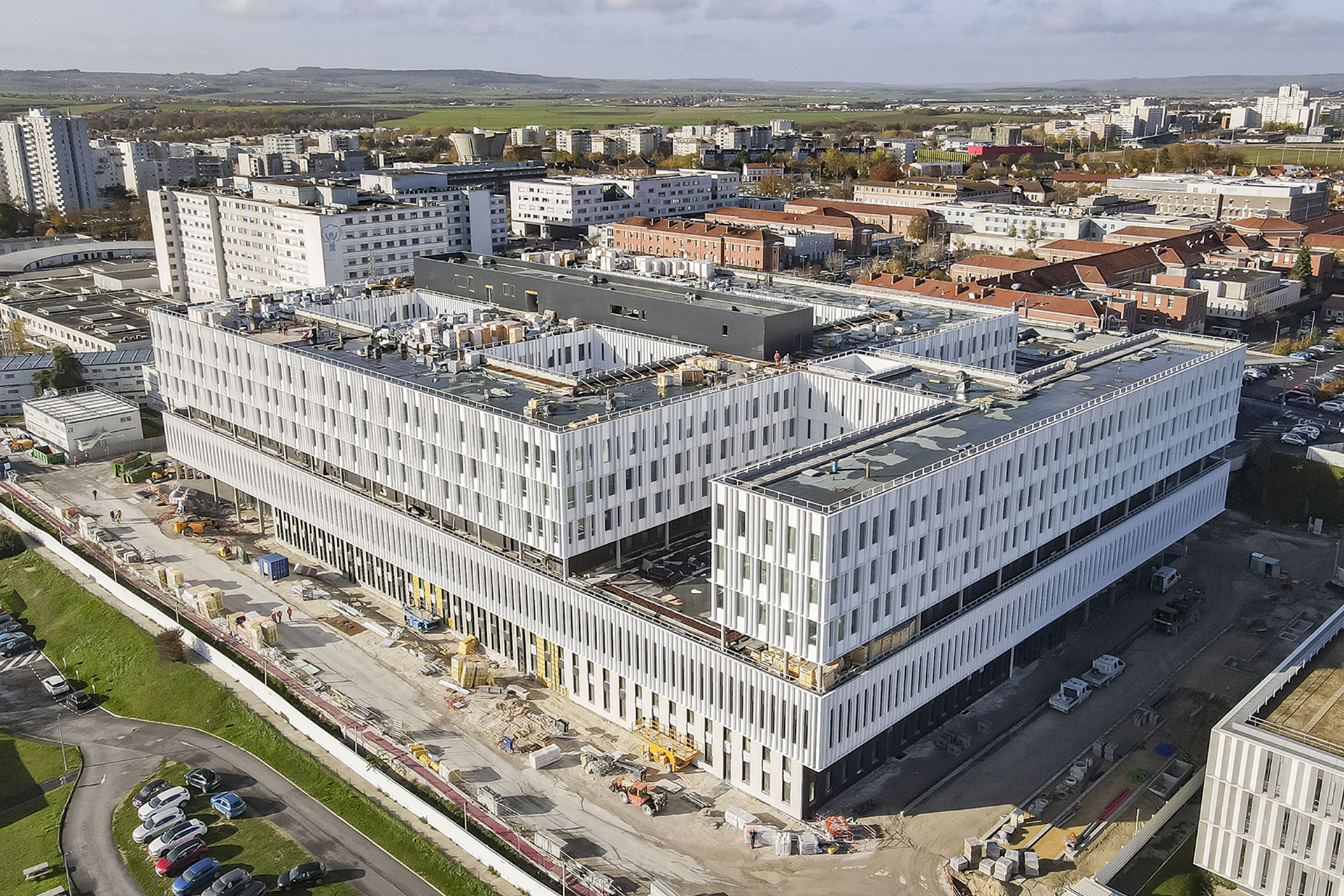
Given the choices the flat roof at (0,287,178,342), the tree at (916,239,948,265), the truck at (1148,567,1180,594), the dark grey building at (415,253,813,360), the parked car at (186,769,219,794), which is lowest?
the parked car at (186,769,219,794)

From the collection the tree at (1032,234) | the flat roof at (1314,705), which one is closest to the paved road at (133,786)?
the flat roof at (1314,705)

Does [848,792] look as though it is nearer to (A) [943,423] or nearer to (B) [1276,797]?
(B) [1276,797]

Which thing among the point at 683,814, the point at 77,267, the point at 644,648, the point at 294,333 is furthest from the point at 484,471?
the point at 77,267

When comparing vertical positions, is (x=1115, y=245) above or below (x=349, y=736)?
above

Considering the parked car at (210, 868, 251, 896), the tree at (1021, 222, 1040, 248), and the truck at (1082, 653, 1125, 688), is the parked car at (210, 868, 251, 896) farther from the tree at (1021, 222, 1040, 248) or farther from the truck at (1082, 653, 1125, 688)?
the tree at (1021, 222, 1040, 248)

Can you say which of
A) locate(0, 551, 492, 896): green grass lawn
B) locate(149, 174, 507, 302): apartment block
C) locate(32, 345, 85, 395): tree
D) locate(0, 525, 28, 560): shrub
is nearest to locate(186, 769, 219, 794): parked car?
locate(0, 551, 492, 896): green grass lawn

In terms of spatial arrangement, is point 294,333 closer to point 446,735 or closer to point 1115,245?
point 446,735
